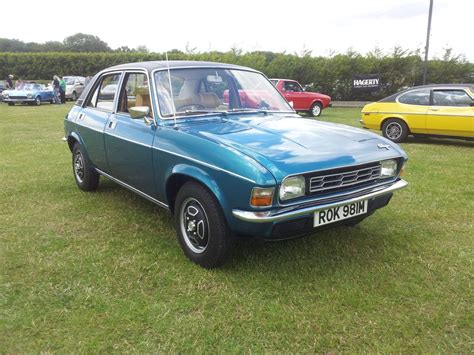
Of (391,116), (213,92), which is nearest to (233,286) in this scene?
(213,92)

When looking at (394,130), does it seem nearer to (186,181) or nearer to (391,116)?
(391,116)

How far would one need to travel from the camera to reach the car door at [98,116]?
15.5ft

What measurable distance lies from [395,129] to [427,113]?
0.85 metres

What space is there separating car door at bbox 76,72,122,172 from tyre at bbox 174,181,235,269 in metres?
1.73

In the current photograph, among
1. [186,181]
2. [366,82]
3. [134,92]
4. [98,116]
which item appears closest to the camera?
[186,181]

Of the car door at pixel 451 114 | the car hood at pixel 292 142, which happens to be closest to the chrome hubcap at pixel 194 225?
the car hood at pixel 292 142

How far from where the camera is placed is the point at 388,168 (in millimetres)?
3590

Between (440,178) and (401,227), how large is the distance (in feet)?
8.11

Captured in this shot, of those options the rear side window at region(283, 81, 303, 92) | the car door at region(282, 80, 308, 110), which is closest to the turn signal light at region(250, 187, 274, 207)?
the car door at region(282, 80, 308, 110)

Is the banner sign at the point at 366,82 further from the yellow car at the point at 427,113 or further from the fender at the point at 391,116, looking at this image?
the fender at the point at 391,116

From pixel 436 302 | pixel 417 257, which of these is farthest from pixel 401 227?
pixel 436 302

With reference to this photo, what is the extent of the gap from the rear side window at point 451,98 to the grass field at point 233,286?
4989 mm

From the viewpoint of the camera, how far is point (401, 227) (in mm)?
4312

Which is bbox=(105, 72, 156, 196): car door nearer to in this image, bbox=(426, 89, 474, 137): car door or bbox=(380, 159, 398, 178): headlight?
bbox=(380, 159, 398, 178): headlight
